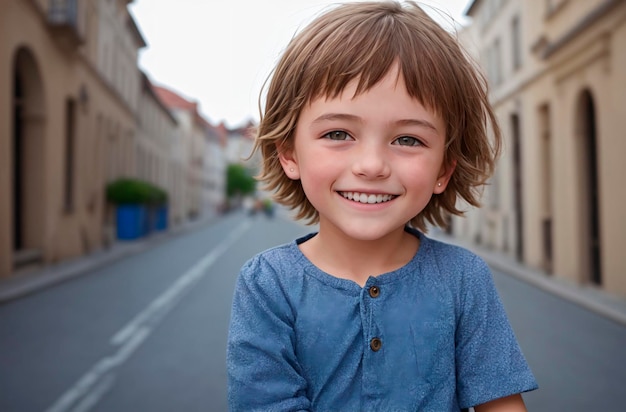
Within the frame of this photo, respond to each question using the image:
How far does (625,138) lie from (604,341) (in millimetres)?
3742

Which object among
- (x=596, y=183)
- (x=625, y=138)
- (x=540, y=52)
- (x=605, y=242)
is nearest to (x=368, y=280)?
Answer: (x=625, y=138)

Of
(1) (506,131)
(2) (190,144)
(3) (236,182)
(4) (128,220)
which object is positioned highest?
(2) (190,144)

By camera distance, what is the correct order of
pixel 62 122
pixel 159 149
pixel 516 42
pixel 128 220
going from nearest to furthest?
pixel 62 122, pixel 516 42, pixel 128 220, pixel 159 149

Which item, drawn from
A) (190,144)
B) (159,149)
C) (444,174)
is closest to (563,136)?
(444,174)

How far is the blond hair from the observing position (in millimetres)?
1254

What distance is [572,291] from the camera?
9.70m

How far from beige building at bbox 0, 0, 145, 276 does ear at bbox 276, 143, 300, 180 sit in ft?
33.3

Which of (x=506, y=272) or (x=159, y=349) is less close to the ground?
(x=159, y=349)

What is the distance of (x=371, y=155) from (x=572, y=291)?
9.36 metres

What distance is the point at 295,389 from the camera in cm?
126

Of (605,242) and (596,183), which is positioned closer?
(605,242)

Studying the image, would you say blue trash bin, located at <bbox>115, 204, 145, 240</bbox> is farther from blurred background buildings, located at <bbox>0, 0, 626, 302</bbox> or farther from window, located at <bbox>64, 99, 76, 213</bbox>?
window, located at <bbox>64, 99, 76, 213</bbox>

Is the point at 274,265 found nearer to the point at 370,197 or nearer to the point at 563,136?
the point at 370,197

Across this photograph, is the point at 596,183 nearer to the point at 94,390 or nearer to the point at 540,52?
the point at 540,52
